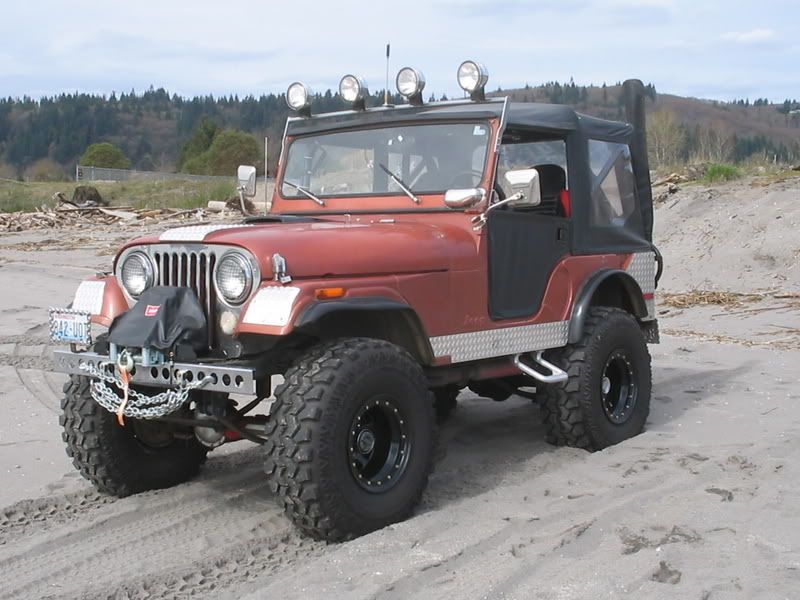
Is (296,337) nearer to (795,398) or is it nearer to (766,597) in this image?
(766,597)

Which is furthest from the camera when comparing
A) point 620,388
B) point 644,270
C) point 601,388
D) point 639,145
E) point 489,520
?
point 639,145

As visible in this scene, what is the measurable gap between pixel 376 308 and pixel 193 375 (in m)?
0.91

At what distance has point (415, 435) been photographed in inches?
194

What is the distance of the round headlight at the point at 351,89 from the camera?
6195 mm

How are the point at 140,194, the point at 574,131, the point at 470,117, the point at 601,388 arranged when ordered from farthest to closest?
the point at 140,194 → the point at 574,131 → the point at 601,388 → the point at 470,117

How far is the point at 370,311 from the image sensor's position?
497 cm

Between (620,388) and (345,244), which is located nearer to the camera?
(345,244)

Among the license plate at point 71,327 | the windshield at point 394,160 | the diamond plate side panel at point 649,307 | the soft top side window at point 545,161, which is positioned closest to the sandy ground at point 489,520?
the diamond plate side panel at point 649,307

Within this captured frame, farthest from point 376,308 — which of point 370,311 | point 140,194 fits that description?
point 140,194

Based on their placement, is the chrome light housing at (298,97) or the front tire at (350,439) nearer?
the front tire at (350,439)

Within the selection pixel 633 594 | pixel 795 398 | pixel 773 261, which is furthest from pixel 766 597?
pixel 773 261

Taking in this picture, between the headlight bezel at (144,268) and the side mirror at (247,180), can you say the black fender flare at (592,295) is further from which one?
the headlight bezel at (144,268)

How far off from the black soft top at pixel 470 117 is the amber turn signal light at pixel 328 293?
5.49 ft

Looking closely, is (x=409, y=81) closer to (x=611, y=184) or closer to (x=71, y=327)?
Answer: (x=611, y=184)
